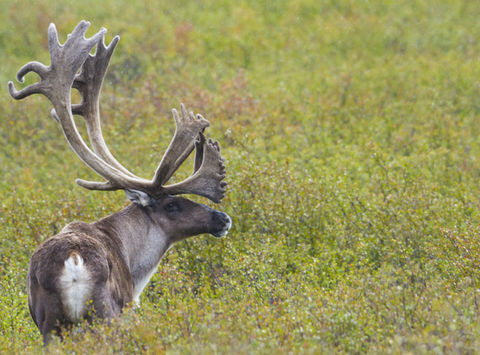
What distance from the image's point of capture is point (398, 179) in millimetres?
9609

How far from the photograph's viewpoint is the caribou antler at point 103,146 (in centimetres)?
638

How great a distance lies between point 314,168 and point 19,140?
5.95m

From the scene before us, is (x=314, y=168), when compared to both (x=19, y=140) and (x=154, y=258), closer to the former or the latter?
(x=154, y=258)

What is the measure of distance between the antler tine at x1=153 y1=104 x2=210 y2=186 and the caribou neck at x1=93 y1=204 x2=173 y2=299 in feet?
1.19

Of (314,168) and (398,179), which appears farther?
(314,168)

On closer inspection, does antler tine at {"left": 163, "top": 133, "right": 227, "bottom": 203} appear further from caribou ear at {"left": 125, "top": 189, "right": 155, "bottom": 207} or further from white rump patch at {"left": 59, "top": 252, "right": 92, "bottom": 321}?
white rump patch at {"left": 59, "top": 252, "right": 92, "bottom": 321}

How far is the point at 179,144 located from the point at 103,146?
38.5 inches

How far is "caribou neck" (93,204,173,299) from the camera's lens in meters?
6.11

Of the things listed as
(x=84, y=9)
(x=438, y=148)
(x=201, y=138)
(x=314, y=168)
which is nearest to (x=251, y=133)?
(x=314, y=168)

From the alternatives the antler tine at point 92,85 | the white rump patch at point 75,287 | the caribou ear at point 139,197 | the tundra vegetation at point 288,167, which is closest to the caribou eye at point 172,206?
the caribou ear at point 139,197

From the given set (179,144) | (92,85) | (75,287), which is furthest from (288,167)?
(75,287)

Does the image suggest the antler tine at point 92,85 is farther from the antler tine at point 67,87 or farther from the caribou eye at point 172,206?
the caribou eye at point 172,206

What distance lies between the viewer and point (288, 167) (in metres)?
9.98

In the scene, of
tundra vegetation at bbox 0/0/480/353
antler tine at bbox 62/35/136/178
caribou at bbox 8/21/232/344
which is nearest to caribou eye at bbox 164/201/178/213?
caribou at bbox 8/21/232/344
